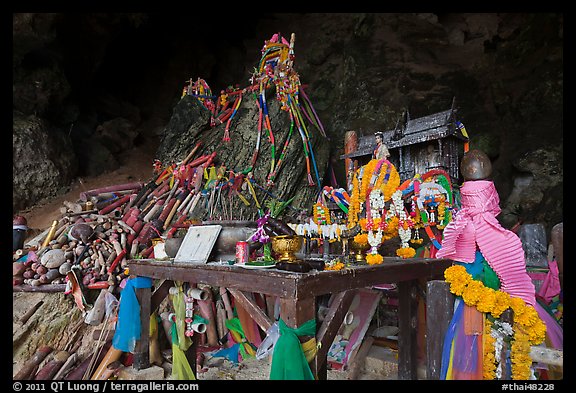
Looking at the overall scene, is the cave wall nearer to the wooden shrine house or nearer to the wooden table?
the wooden shrine house

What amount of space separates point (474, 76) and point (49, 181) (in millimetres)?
14554

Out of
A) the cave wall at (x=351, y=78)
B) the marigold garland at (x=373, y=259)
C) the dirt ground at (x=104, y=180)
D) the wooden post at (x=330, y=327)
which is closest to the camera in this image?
the wooden post at (x=330, y=327)

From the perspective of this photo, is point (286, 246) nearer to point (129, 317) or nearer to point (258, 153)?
point (129, 317)

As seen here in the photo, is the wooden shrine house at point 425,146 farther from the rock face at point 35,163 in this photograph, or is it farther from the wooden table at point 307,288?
the rock face at point 35,163

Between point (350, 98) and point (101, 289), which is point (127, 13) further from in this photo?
point (101, 289)

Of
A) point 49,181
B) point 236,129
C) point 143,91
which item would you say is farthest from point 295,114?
point 143,91

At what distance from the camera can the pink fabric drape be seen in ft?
10.5

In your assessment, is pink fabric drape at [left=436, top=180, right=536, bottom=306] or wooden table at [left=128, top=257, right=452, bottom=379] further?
pink fabric drape at [left=436, top=180, right=536, bottom=306]

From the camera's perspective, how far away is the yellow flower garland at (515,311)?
2873 mm

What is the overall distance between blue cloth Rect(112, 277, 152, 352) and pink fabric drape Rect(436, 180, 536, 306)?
11.5 feet

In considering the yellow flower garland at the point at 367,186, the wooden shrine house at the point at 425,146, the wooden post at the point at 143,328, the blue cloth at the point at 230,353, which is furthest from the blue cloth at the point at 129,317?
the wooden shrine house at the point at 425,146

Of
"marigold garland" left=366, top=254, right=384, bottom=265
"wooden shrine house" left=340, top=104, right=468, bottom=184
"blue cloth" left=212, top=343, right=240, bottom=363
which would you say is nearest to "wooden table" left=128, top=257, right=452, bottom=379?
"marigold garland" left=366, top=254, right=384, bottom=265

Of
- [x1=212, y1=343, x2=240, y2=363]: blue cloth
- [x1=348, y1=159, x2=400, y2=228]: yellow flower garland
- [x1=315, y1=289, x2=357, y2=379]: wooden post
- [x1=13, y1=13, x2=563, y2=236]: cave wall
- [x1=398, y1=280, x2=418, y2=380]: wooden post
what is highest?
[x1=13, y1=13, x2=563, y2=236]: cave wall

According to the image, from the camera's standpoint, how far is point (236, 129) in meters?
10.3
